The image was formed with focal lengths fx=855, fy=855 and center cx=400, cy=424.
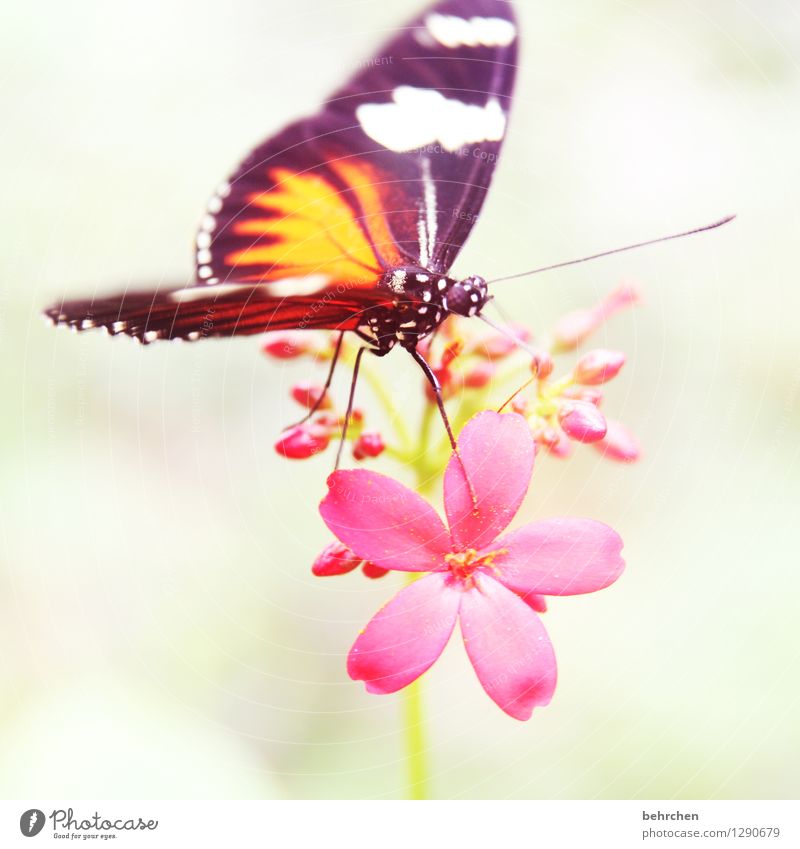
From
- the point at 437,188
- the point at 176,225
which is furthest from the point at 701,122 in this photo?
the point at 176,225

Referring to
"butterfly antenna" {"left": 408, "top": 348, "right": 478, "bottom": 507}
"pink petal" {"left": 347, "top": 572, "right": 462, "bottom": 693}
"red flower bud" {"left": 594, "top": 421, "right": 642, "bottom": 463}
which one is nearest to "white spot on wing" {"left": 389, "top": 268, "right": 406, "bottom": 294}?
"butterfly antenna" {"left": 408, "top": 348, "right": 478, "bottom": 507}

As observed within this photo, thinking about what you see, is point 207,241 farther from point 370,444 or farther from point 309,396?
point 370,444

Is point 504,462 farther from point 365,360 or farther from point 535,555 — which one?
point 365,360

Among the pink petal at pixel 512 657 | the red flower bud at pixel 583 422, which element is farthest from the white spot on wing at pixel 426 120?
the pink petal at pixel 512 657

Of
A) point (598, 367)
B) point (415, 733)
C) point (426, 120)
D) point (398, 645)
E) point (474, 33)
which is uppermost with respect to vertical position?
point (474, 33)

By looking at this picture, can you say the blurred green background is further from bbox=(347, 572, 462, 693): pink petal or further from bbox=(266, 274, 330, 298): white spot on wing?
bbox=(347, 572, 462, 693): pink petal

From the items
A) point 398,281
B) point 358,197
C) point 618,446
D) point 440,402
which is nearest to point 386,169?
point 358,197
